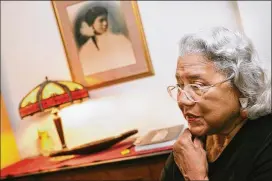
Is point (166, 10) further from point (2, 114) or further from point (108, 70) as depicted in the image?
point (2, 114)

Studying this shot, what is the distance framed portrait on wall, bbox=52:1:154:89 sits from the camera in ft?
7.48

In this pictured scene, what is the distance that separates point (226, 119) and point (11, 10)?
217cm

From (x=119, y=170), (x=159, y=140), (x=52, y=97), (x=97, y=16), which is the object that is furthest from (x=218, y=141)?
(x=97, y=16)

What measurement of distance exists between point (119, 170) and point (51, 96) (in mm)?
710

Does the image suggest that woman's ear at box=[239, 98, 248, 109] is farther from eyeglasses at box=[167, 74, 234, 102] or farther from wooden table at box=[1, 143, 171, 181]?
wooden table at box=[1, 143, 171, 181]

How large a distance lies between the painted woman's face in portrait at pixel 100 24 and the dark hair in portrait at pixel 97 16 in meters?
0.02

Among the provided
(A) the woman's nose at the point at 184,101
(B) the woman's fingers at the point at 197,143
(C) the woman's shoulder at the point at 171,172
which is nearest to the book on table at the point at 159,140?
(C) the woman's shoulder at the point at 171,172

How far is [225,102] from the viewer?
1.14 m

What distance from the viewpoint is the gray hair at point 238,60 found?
111cm

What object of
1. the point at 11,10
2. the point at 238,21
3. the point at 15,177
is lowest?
the point at 15,177

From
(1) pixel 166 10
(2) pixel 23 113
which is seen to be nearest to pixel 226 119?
(1) pixel 166 10

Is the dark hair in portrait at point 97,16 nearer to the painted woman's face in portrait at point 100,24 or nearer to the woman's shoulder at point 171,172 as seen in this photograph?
the painted woman's face in portrait at point 100,24

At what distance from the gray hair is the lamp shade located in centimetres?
120

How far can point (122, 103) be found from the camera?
7.85 ft
